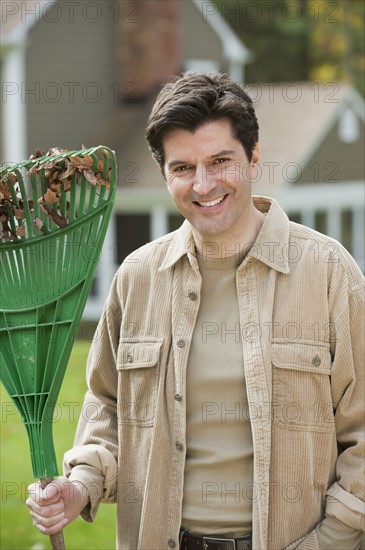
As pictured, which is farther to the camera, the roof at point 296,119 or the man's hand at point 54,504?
the roof at point 296,119

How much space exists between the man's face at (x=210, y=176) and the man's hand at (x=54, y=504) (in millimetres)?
848

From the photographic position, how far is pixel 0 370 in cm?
305

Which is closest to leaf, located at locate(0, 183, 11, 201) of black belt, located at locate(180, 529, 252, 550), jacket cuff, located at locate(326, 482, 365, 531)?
black belt, located at locate(180, 529, 252, 550)

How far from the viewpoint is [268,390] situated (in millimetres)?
2865

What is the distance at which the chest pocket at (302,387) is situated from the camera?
9.44 ft

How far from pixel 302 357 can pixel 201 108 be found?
2.51ft

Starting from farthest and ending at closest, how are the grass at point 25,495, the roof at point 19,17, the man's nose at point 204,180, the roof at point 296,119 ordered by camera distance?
the roof at point 296,119 → the roof at point 19,17 → the grass at point 25,495 → the man's nose at point 204,180

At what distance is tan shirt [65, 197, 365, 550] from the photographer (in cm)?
287

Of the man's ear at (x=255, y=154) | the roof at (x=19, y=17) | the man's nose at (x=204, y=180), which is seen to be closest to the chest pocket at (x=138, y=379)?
the man's nose at (x=204, y=180)

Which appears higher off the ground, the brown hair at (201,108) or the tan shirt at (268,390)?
the brown hair at (201,108)

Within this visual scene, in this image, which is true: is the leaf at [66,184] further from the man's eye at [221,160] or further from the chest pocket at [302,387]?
the chest pocket at [302,387]

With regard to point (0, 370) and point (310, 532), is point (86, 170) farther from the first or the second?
point (310, 532)

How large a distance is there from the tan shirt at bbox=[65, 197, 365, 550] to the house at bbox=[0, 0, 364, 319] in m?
13.1

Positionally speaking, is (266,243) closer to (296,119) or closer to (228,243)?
(228,243)
